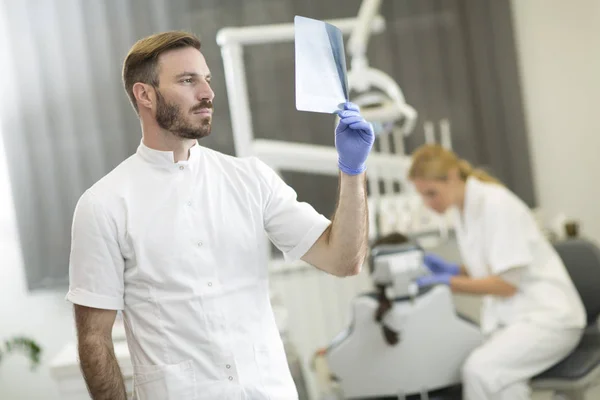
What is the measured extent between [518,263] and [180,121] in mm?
1444

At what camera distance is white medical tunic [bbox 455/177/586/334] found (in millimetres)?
2562

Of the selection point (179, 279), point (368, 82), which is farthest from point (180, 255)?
point (368, 82)

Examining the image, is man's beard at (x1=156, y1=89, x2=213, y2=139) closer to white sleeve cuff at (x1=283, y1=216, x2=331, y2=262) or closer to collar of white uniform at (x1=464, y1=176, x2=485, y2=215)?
white sleeve cuff at (x1=283, y1=216, x2=331, y2=262)

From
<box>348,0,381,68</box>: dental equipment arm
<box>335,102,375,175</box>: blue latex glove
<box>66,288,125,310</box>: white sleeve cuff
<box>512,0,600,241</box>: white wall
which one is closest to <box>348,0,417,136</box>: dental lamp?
<box>348,0,381,68</box>: dental equipment arm

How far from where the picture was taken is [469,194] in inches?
107

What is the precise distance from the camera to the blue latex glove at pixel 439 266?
2990mm

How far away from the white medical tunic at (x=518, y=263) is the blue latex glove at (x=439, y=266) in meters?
0.27

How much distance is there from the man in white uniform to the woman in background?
1108 millimetres

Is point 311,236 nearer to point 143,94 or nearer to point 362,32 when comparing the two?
point 143,94

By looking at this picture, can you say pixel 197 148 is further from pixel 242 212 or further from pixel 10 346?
pixel 10 346

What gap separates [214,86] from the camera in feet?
11.8

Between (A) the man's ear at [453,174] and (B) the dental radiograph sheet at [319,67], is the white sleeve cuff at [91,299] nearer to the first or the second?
(B) the dental radiograph sheet at [319,67]

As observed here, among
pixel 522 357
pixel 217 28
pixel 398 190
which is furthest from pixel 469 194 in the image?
pixel 217 28

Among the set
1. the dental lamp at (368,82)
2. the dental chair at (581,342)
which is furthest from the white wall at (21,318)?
the dental chair at (581,342)
